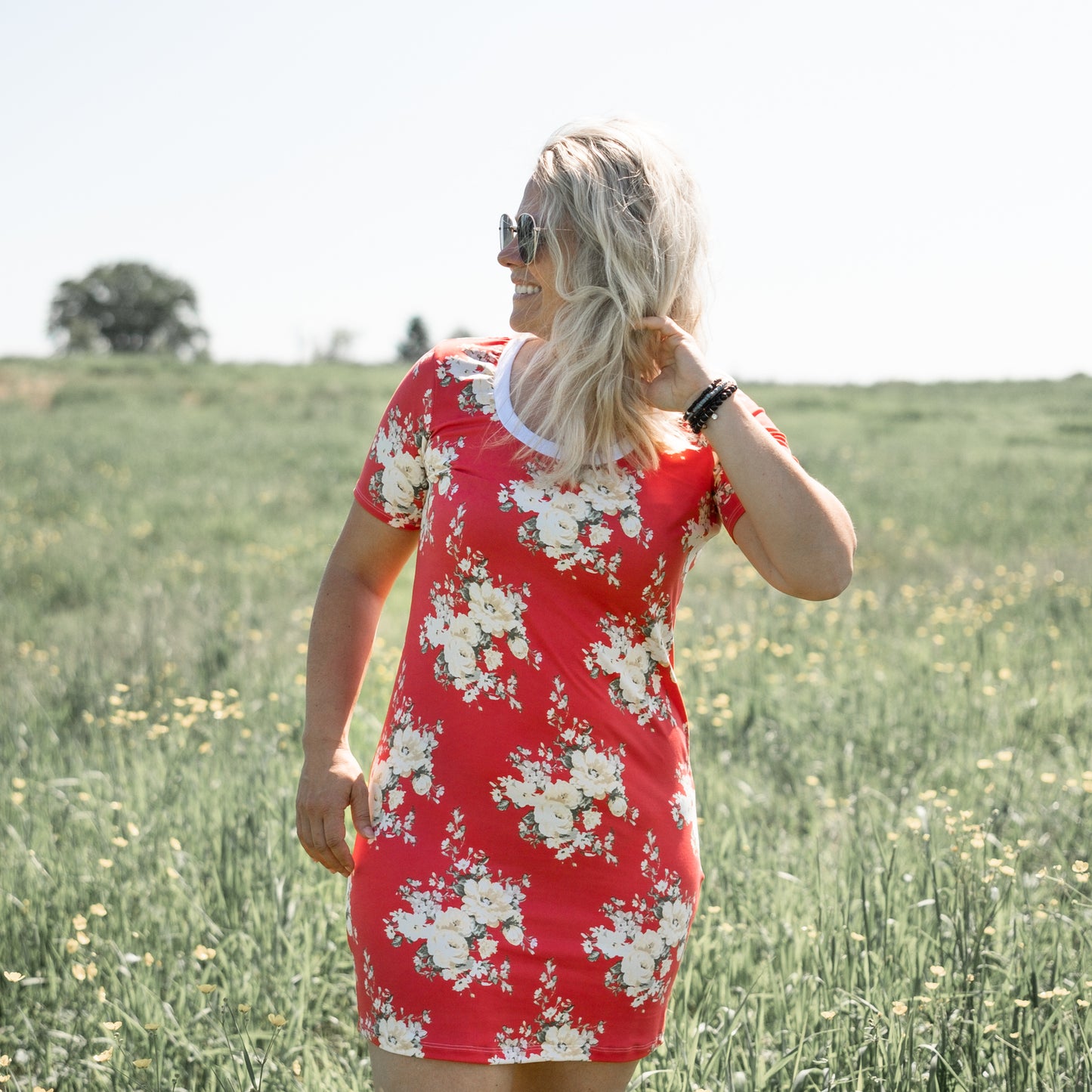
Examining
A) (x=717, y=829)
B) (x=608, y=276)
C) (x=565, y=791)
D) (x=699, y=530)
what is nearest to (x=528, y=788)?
(x=565, y=791)

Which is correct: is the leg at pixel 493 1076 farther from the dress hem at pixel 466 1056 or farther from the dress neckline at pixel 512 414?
the dress neckline at pixel 512 414

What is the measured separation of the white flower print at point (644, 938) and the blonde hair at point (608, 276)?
618 mm

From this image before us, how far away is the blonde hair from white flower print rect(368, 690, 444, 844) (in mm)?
438

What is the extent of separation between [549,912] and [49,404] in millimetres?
26685

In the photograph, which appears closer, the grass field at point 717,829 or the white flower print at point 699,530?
the white flower print at point 699,530

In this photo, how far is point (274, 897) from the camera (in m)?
2.92

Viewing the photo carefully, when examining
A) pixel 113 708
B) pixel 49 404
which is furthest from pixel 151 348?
pixel 113 708

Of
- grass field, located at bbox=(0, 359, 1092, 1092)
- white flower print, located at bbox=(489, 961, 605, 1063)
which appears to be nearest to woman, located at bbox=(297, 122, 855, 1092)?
white flower print, located at bbox=(489, 961, 605, 1063)

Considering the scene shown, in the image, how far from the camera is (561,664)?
168 cm

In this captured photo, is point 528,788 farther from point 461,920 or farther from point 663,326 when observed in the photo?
point 663,326

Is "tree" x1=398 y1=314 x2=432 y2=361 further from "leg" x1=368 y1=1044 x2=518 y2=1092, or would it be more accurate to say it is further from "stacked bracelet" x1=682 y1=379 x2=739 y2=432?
"leg" x1=368 y1=1044 x2=518 y2=1092

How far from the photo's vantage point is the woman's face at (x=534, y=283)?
5.88ft

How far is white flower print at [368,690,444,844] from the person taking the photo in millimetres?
1686

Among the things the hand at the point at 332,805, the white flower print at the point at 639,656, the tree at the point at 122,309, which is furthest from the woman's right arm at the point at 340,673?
the tree at the point at 122,309
